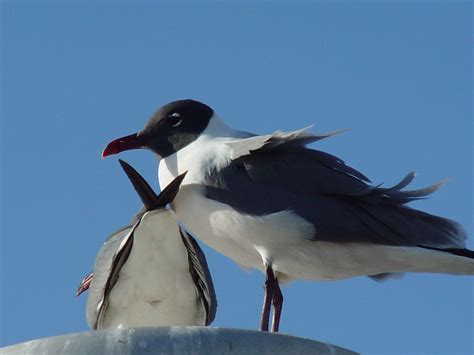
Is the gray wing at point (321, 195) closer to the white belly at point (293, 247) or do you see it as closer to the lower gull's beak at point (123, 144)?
the white belly at point (293, 247)

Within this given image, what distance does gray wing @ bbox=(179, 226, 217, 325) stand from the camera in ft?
19.2

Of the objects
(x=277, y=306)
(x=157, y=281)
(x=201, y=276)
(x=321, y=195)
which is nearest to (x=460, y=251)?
→ (x=321, y=195)

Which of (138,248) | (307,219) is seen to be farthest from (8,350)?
(307,219)

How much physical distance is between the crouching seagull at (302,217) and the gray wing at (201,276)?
15 centimetres

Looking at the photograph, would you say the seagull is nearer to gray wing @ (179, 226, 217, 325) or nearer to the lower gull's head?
gray wing @ (179, 226, 217, 325)

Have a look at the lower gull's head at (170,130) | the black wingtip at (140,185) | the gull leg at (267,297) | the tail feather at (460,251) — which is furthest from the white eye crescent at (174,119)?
the tail feather at (460,251)

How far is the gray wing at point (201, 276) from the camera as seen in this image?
5.85 meters

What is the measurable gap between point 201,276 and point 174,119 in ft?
3.10

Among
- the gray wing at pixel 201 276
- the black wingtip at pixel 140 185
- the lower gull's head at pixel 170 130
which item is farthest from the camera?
the lower gull's head at pixel 170 130

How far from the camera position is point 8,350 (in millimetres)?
4246

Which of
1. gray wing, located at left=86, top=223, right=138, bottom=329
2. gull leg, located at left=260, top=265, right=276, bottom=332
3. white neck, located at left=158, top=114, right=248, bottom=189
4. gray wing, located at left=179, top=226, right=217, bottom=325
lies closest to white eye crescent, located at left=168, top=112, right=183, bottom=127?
white neck, located at left=158, top=114, right=248, bottom=189

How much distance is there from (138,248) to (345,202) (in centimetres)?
100

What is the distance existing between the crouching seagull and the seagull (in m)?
0.16

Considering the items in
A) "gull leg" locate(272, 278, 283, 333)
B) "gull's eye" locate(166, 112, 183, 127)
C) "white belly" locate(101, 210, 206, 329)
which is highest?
"gull's eye" locate(166, 112, 183, 127)
